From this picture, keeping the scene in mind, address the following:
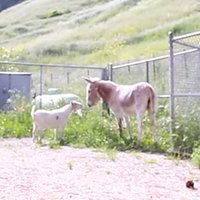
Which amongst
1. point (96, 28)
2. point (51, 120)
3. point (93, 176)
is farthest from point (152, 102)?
point (96, 28)

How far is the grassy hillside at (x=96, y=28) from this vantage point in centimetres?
4465

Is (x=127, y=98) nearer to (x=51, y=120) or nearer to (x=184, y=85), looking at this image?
(x=184, y=85)

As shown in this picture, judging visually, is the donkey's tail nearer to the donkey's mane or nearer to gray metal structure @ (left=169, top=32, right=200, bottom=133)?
gray metal structure @ (left=169, top=32, right=200, bottom=133)

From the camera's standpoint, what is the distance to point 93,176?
957 cm

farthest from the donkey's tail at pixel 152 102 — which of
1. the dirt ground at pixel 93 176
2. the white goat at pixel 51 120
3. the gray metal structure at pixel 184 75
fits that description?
the white goat at pixel 51 120

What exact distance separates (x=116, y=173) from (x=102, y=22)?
5253cm

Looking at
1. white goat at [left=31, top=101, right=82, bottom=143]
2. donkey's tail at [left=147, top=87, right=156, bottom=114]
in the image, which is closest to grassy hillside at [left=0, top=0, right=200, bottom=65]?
white goat at [left=31, top=101, right=82, bottom=143]

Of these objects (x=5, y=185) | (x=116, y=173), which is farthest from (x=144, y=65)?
(x=5, y=185)

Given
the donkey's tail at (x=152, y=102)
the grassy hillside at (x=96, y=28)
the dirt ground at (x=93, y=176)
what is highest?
the grassy hillside at (x=96, y=28)

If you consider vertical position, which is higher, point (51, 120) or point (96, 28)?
point (96, 28)

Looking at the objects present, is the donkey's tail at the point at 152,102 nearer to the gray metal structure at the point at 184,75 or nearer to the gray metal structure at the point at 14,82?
the gray metal structure at the point at 184,75

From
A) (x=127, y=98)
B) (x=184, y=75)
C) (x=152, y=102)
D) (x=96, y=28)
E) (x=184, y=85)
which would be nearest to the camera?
(x=184, y=75)

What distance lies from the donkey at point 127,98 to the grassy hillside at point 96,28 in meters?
19.6

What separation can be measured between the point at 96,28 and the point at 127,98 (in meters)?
45.7
